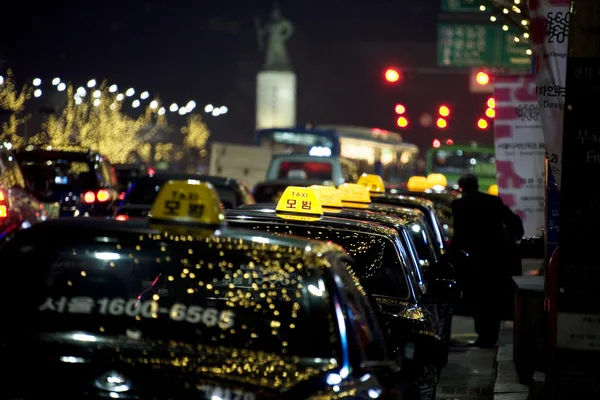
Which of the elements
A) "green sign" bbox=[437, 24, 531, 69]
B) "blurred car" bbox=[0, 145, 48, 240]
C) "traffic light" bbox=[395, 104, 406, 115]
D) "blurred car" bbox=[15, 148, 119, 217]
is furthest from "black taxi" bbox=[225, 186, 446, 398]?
"traffic light" bbox=[395, 104, 406, 115]

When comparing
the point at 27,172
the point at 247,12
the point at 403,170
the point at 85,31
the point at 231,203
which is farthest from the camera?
the point at 247,12

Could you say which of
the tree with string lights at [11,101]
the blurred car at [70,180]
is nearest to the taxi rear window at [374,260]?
the blurred car at [70,180]

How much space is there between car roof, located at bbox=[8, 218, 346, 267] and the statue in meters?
93.3

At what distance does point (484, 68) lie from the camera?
32219 mm

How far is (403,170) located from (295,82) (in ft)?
164

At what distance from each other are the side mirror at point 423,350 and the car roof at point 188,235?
65 cm

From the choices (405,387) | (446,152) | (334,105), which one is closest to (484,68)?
(446,152)

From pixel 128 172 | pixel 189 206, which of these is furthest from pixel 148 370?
pixel 128 172

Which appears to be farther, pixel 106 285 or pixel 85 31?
pixel 85 31

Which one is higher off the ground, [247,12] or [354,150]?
[247,12]

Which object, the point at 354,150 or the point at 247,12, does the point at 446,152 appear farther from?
the point at 247,12

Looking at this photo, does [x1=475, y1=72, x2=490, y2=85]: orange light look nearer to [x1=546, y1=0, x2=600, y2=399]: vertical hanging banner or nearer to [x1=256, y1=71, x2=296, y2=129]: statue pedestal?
[x1=546, y1=0, x2=600, y2=399]: vertical hanging banner

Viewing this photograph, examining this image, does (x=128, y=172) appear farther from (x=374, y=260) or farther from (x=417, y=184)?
(x=374, y=260)

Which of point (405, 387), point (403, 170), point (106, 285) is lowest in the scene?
point (403, 170)
